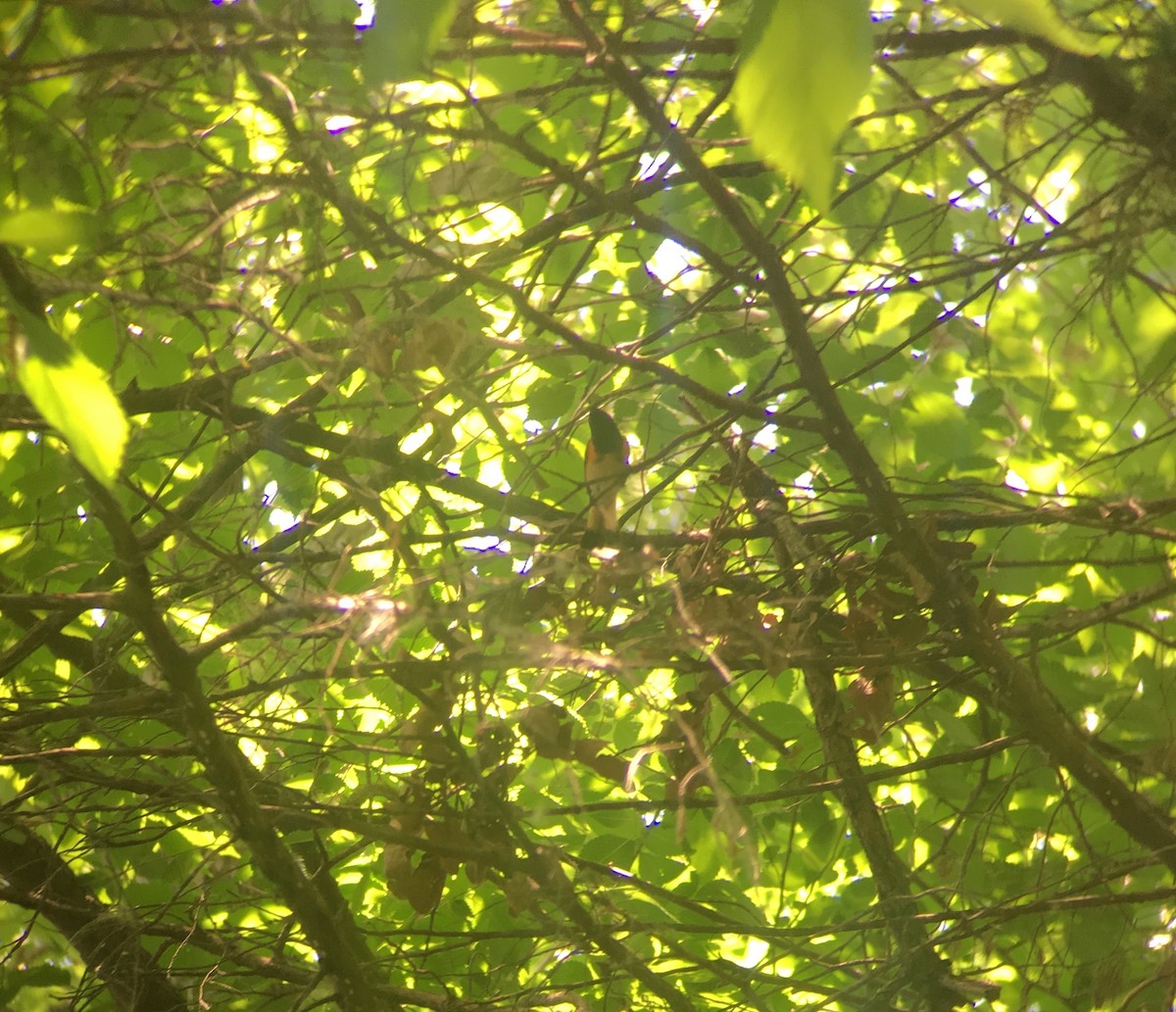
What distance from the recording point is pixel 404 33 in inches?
14.1

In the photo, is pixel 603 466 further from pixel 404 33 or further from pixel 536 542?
pixel 404 33

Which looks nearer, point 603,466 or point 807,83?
point 807,83

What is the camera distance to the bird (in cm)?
137

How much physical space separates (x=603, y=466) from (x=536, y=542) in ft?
0.92

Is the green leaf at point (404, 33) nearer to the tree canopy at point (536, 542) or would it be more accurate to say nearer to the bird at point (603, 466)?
the tree canopy at point (536, 542)

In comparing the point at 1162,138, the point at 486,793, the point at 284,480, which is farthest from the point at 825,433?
the point at 284,480

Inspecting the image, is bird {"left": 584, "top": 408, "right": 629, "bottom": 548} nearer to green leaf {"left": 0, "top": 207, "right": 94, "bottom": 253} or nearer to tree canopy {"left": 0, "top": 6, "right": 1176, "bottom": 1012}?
tree canopy {"left": 0, "top": 6, "right": 1176, "bottom": 1012}

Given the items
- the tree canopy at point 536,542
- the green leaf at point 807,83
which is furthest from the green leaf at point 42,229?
the green leaf at point 807,83

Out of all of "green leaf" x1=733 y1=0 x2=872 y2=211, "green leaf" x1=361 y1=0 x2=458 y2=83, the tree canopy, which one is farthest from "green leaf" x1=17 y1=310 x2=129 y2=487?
"green leaf" x1=733 y1=0 x2=872 y2=211

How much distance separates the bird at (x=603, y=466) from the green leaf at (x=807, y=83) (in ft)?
3.22

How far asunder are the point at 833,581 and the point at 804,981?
0.58 meters

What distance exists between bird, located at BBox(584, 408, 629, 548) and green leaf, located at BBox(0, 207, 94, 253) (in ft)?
3.03

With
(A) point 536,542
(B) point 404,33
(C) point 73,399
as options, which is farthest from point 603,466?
(B) point 404,33

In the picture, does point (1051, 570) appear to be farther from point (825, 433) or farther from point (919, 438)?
point (825, 433)
